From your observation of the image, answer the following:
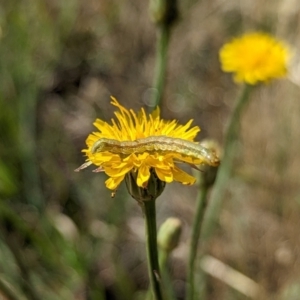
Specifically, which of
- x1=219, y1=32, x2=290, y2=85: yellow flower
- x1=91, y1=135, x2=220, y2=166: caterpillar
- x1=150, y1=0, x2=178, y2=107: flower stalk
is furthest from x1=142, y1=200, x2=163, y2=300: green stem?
x1=219, y1=32, x2=290, y2=85: yellow flower

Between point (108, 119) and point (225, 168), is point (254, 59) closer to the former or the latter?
point (225, 168)

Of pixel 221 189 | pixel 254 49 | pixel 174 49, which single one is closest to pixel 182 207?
pixel 221 189

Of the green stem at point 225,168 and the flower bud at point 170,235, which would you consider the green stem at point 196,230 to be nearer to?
the flower bud at point 170,235

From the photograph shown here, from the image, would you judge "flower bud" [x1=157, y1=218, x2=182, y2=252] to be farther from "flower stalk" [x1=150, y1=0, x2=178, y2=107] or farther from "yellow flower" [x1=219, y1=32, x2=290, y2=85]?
"yellow flower" [x1=219, y1=32, x2=290, y2=85]

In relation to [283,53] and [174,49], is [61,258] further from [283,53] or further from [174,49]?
[174,49]

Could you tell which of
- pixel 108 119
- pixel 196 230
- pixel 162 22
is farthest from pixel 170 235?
pixel 108 119
